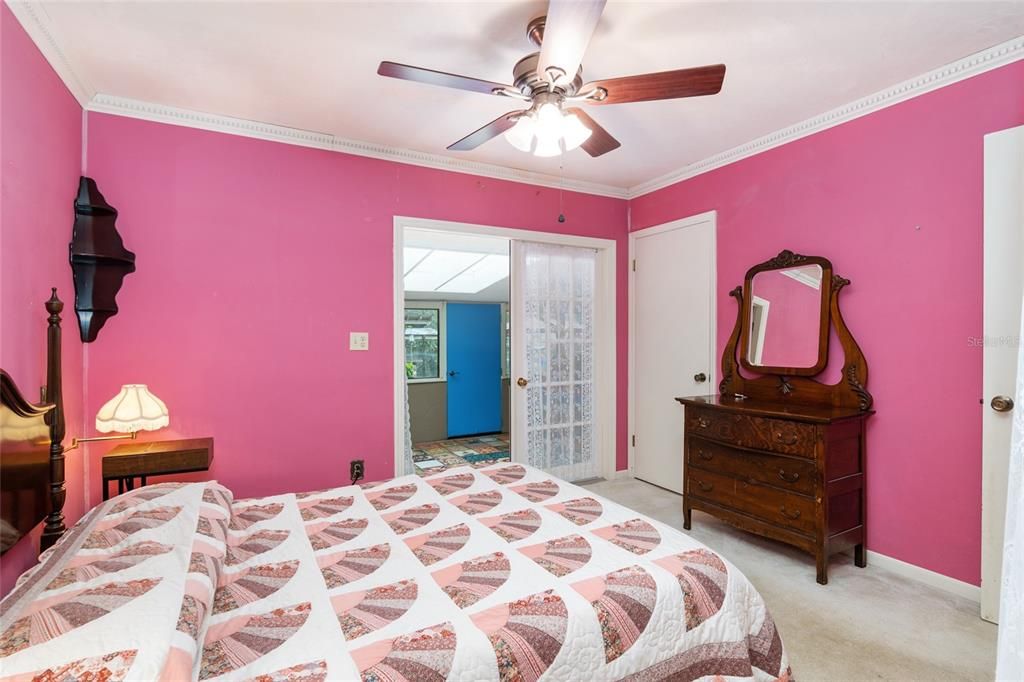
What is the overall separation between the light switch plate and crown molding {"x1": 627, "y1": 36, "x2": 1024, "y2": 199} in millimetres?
2562

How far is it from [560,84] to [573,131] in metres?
0.22

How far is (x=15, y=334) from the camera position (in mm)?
1784

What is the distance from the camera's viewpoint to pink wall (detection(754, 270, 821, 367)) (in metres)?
2.91

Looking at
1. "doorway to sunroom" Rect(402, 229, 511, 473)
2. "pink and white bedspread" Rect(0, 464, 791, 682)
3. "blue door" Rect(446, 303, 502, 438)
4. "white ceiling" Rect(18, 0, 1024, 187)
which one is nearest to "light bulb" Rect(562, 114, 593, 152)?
"white ceiling" Rect(18, 0, 1024, 187)

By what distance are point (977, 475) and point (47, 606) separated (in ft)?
11.0

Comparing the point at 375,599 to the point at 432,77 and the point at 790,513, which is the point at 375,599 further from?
the point at 790,513

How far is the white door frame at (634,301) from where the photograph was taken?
3.55 m

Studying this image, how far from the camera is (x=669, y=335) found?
3.93 meters

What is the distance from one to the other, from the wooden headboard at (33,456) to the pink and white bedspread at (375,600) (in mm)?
185

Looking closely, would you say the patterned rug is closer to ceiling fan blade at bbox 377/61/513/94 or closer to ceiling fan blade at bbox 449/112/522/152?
ceiling fan blade at bbox 449/112/522/152

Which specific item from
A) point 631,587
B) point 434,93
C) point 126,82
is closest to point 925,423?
point 631,587

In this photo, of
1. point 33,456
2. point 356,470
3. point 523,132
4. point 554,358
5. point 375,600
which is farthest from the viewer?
point 554,358

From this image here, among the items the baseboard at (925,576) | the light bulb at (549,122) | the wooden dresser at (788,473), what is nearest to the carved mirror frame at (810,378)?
the wooden dresser at (788,473)

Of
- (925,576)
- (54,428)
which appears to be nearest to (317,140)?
(54,428)
